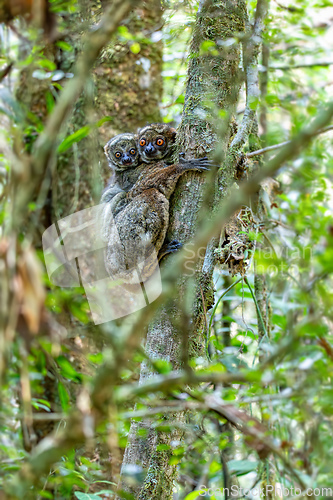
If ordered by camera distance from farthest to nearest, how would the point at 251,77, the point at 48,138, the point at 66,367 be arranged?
the point at 251,77, the point at 66,367, the point at 48,138

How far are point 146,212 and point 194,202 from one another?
0.68m

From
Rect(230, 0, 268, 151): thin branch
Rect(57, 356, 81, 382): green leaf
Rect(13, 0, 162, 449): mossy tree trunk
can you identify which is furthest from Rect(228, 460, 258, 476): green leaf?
Rect(13, 0, 162, 449): mossy tree trunk

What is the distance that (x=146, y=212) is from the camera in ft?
11.0

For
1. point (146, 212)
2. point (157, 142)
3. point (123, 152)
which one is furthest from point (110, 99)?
point (146, 212)

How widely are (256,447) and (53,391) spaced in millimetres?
3484

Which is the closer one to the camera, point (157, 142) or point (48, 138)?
point (48, 138)

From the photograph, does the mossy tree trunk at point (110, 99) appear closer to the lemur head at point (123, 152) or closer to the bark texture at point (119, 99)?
the bark texture at point (119, 99)

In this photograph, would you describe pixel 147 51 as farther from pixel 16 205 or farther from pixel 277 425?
pixel 16 205

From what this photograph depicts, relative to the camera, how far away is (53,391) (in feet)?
14.7

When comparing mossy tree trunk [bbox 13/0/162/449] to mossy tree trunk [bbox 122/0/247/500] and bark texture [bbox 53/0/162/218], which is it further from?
mossy tree trunk [bbox 122/0/247/500]

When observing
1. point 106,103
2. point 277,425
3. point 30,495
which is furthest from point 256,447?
point 106,103

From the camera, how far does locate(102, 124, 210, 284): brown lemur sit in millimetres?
3105

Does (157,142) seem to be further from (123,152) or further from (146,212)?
(146,212)

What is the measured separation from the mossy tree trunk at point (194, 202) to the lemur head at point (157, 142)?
2.25ft
